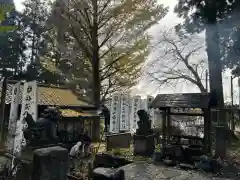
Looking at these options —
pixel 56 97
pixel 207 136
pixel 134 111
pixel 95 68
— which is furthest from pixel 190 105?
pixel 56 97

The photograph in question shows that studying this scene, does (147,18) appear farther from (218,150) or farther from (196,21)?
(218,150)

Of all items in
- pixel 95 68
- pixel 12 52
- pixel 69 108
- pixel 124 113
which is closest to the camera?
pixel 124 113

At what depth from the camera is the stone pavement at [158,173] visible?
6859 millimetres

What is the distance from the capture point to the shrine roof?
13.2 m

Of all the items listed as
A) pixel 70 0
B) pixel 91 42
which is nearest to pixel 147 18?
pixel 91 42

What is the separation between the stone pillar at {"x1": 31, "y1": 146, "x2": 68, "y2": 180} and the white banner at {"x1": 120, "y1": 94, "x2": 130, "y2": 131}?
9735 millimetres

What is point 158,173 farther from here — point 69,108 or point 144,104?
point 69,108

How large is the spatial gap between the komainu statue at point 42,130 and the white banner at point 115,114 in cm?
671

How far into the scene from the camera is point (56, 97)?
48.0ft

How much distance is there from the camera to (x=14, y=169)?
676cm

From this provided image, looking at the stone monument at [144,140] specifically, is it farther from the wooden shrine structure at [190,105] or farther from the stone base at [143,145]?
the wooden shrine structure at [190,105]

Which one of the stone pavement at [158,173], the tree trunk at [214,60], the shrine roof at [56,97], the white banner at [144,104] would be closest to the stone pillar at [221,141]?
the tree trunk at [214,60]

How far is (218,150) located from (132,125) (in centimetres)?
614

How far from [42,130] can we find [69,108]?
7887mm
